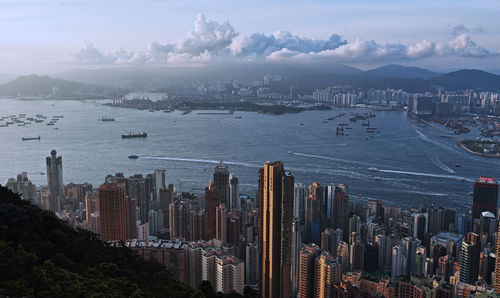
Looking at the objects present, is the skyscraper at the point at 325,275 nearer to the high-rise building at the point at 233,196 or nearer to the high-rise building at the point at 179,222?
the high-rise building at the point at 179,222

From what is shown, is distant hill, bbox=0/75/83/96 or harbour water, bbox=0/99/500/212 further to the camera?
distant hill, bbox=0/75/83/96

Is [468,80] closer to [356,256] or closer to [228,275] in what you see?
[356,256]

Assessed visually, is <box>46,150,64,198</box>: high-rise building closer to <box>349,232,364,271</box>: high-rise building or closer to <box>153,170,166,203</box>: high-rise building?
<box>153,170,166,203</box>: high-rise building

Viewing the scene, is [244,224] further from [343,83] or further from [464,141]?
[343,83]

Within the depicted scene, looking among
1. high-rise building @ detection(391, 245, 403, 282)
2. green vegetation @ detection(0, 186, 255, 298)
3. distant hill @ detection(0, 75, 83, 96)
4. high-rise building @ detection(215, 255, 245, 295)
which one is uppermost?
distant hill @ detection(0, 75, 83, 96)

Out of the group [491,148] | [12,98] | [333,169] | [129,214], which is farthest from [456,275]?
[12,98]

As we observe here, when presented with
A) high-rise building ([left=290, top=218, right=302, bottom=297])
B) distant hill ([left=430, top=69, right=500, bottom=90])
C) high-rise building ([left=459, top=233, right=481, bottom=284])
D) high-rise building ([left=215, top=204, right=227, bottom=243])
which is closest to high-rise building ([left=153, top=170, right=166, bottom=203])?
high-rise building ([left=215, top=204, right=227, bottom=243])
